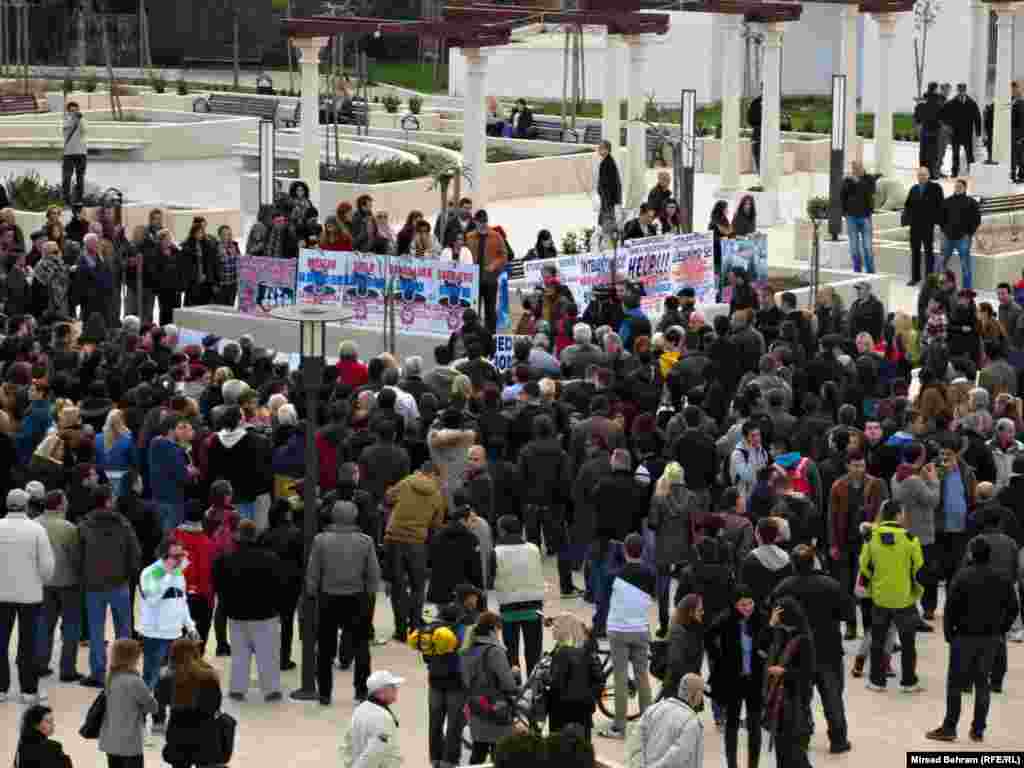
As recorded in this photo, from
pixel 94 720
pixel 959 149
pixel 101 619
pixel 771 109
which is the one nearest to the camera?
pixel 94 720

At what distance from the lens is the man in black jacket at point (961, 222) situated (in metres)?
29.9

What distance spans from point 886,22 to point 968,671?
22.3 m

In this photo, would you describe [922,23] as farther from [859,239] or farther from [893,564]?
[893,564]

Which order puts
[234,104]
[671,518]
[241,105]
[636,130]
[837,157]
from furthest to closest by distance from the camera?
[234,104] → [241,105] → [636,130] → [837,157] → [671,518]

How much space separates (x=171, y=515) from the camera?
18500 millimetres

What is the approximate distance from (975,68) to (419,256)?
1880 centimetres

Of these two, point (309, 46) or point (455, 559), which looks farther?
point (309, 46)

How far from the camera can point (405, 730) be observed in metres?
16.2

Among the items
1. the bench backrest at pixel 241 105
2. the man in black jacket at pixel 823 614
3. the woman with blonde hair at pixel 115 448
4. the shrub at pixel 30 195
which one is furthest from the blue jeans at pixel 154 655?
the bench backrest at pixel 241 105

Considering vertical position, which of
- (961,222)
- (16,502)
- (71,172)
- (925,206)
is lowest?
(16,502)

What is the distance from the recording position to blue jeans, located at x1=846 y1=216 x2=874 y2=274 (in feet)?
101

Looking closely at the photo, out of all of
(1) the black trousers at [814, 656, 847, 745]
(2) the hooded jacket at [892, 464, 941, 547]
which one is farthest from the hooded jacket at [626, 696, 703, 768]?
(2) the hooded jacket at [892, 464, 941, 547]

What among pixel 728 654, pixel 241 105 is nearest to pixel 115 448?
pixel 728 654

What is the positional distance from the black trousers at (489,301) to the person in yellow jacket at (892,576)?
9271mm
